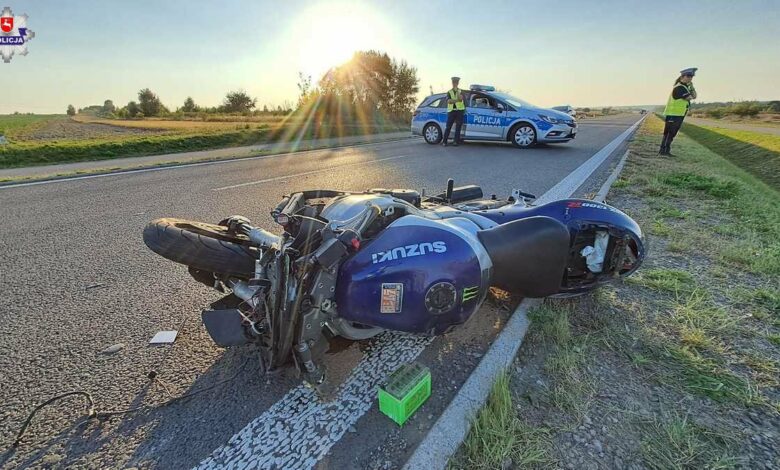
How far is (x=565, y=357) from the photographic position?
198 cm

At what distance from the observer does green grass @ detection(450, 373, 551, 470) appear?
1.45m

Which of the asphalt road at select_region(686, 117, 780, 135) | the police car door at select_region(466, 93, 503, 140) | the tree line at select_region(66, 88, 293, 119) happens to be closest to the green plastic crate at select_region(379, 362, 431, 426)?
the police car door at select_region(466, 93, 503, 140)

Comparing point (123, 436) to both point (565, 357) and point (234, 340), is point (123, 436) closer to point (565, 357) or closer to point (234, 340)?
point (234, 340)

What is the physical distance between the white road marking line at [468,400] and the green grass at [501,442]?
5cm

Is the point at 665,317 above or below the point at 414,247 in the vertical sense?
below

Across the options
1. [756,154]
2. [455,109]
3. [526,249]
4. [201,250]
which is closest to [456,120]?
[455,109]

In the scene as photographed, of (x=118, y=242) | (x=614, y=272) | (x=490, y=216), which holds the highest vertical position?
(x=490, y=216)

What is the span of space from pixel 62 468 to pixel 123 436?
0.66 feet

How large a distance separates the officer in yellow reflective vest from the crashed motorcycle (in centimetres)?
1029

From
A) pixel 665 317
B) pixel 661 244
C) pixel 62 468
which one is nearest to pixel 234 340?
pixel 62 468

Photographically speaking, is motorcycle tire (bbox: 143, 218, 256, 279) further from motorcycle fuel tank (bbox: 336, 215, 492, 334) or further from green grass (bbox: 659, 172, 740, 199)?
green grass (bbox: 659, 172, 740, 199)

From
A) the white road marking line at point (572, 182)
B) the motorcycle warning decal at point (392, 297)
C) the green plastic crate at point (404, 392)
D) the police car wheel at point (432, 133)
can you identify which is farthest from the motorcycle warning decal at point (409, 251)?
the police car wheel at point (432, 133)

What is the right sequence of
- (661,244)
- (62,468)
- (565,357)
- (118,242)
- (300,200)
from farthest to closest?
(118,242)
(661,244)
(300,200)
(565,357)
(62,468)

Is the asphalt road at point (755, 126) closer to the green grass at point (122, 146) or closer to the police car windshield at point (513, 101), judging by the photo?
the police car windshield at point (513, 101)
